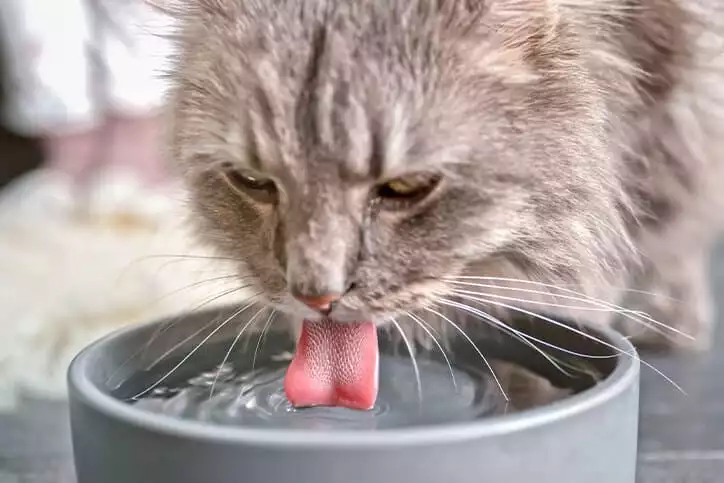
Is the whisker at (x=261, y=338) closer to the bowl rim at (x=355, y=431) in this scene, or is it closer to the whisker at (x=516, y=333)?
the whisker at (x=516, y=333)

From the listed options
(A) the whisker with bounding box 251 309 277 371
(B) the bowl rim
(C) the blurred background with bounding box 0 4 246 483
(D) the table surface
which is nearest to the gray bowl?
(B) the bowl rim

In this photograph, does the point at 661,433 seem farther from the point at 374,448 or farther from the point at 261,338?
the point at 374,448

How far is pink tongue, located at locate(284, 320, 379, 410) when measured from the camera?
2.46 ft

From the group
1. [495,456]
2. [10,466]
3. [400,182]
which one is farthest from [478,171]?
[10,466]

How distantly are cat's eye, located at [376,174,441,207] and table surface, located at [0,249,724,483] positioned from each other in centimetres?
34

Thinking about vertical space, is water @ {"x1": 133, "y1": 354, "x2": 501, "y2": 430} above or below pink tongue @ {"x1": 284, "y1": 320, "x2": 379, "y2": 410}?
below

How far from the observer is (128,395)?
74 centimetres

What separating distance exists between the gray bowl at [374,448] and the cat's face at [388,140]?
0.24 m

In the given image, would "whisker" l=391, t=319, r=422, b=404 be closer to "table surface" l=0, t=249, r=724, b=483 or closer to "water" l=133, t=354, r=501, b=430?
"water" l=133, t=354, r=501, b=430

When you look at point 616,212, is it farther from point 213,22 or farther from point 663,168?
point 213,22

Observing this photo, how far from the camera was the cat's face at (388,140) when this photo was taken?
0.78 meters

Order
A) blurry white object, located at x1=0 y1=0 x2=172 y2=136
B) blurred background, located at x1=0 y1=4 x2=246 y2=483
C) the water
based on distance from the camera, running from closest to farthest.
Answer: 1. the water
2. blurred background, located at x1=0 y1=4 x2=246 y2=483
3. blurry white object, located at x1=0 y1=0 x2=172 y2=136

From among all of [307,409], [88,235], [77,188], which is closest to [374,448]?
[307,409]

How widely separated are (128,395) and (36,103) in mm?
1819
